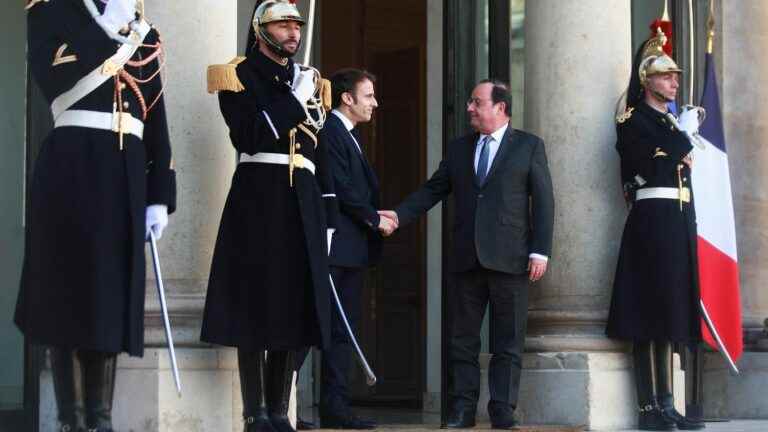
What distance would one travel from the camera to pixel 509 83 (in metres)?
10.6

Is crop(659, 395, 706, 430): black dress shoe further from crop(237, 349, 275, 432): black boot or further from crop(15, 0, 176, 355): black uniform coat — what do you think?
crop(15, 0, 176, 355): black uniform coat

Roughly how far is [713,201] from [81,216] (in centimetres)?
498

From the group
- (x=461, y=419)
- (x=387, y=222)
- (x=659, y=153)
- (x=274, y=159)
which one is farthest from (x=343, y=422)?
(x=659, y=153)

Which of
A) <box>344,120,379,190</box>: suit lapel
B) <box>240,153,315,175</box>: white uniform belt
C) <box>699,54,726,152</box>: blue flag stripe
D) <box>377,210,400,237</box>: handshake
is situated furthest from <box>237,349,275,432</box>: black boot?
<box>699,54,726,152</box>: blue flag stripe

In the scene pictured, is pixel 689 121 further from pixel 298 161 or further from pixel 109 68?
pixel 109 68

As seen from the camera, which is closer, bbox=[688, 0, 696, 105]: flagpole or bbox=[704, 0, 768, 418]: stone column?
bbox=[688, 0, 696, 105]: flagpole

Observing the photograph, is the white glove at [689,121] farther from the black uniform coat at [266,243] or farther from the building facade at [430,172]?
the black uniform coat at [266,243]

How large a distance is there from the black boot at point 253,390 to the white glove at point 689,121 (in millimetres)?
3307

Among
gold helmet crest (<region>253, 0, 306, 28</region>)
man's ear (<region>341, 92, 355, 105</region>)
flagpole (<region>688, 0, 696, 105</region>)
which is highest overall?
flagpole (<region>688, 0, 696, 105</region>)

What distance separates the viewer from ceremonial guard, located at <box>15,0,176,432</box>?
6.75 m

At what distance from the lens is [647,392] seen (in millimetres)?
9711

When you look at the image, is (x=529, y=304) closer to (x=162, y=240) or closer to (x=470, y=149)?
(x=470, y=149)

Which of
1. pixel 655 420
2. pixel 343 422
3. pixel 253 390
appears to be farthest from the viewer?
pixel 655 420

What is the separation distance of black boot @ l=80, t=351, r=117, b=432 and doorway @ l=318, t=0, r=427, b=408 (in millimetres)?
5852
